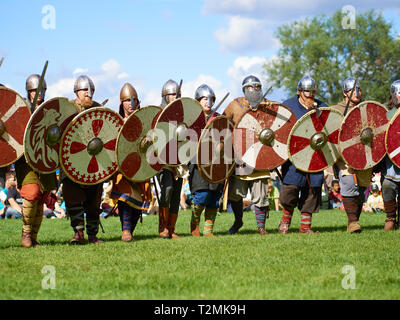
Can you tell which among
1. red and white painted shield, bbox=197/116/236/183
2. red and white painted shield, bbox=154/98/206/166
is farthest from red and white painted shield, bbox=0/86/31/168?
red and white painted shield, bbox=197/116/236/183

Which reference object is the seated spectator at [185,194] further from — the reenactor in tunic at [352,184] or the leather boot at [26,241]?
the leather boot at [26,241]

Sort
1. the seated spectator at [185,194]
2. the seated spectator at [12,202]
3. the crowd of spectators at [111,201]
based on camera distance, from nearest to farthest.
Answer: the seated spectator at [12,202] < the crowd of spectators at [111,201] < the seated spectator at [185,194]

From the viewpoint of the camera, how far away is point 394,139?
795cm

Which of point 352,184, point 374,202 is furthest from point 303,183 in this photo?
point 374,202

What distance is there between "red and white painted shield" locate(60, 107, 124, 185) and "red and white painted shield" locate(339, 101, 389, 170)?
2603 mm

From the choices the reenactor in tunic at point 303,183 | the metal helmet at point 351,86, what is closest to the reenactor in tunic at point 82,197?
the reenactor in tunic at point 303,183

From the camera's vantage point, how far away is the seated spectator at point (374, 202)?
1400cm

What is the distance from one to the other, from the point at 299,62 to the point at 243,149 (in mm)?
30753

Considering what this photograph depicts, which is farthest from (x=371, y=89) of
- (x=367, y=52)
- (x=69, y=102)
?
(x=69, y=102)

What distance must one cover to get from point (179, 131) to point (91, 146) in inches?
39.2

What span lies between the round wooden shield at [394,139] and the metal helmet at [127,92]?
2957 millimetres

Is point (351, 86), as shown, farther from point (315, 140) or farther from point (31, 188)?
point (31, 188)

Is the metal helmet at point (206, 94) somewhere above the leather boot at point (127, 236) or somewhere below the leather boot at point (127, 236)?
above

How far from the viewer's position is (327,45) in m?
36.4
